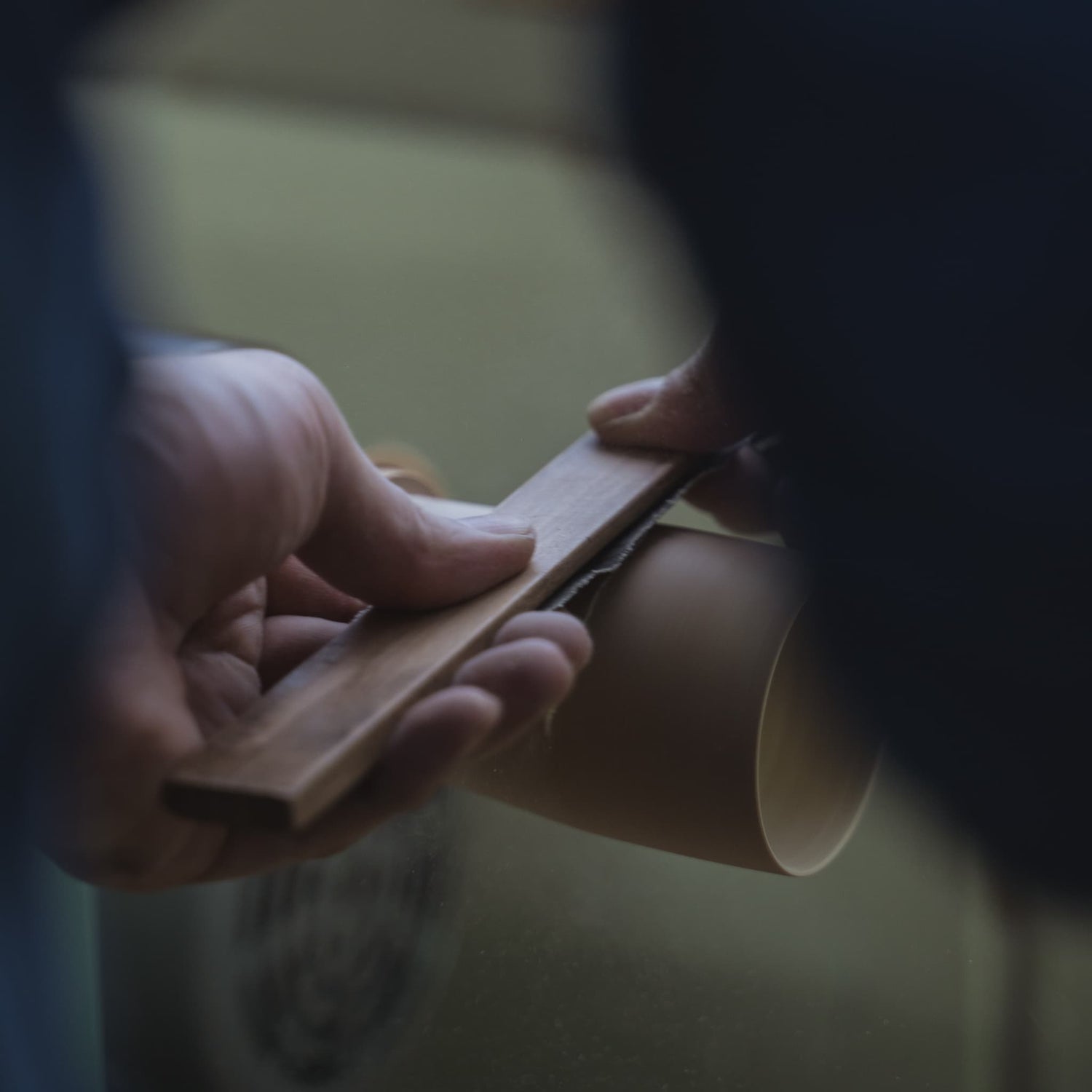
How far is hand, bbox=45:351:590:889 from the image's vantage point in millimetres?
289

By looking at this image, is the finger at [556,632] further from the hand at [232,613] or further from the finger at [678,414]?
the finger at [678,414]

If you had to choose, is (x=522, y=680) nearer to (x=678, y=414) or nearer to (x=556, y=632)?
(x=556, y=632)

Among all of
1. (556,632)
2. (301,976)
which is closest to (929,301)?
(556,632)

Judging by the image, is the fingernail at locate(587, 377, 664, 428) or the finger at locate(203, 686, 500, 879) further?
the fingernail at locate(587, 377, 664, 428)

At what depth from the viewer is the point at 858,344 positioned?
0.35 meters

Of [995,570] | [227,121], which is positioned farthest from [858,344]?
[227,121]

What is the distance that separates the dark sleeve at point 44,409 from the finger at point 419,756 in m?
0.07

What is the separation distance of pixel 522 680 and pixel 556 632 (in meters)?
0.03

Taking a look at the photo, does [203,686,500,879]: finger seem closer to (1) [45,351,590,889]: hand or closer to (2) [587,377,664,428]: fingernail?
(1) [45,351,590,889]: hand

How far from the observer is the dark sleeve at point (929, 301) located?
321 millimetres

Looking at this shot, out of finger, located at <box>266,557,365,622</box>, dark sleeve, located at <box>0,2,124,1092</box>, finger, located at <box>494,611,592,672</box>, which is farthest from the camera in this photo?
finger, located at <box>266,557,365,622</box>

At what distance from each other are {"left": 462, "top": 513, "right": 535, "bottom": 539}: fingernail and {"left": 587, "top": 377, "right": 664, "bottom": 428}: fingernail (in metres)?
0.10

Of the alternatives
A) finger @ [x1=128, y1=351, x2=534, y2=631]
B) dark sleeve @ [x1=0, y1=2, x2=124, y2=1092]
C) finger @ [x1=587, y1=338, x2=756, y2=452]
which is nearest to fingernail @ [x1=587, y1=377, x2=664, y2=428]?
finger @ [x1=587, y1=338, x2=756, y2=452]

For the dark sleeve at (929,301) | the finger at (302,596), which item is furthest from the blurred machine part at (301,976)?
the dark sleeve at (929,301)
